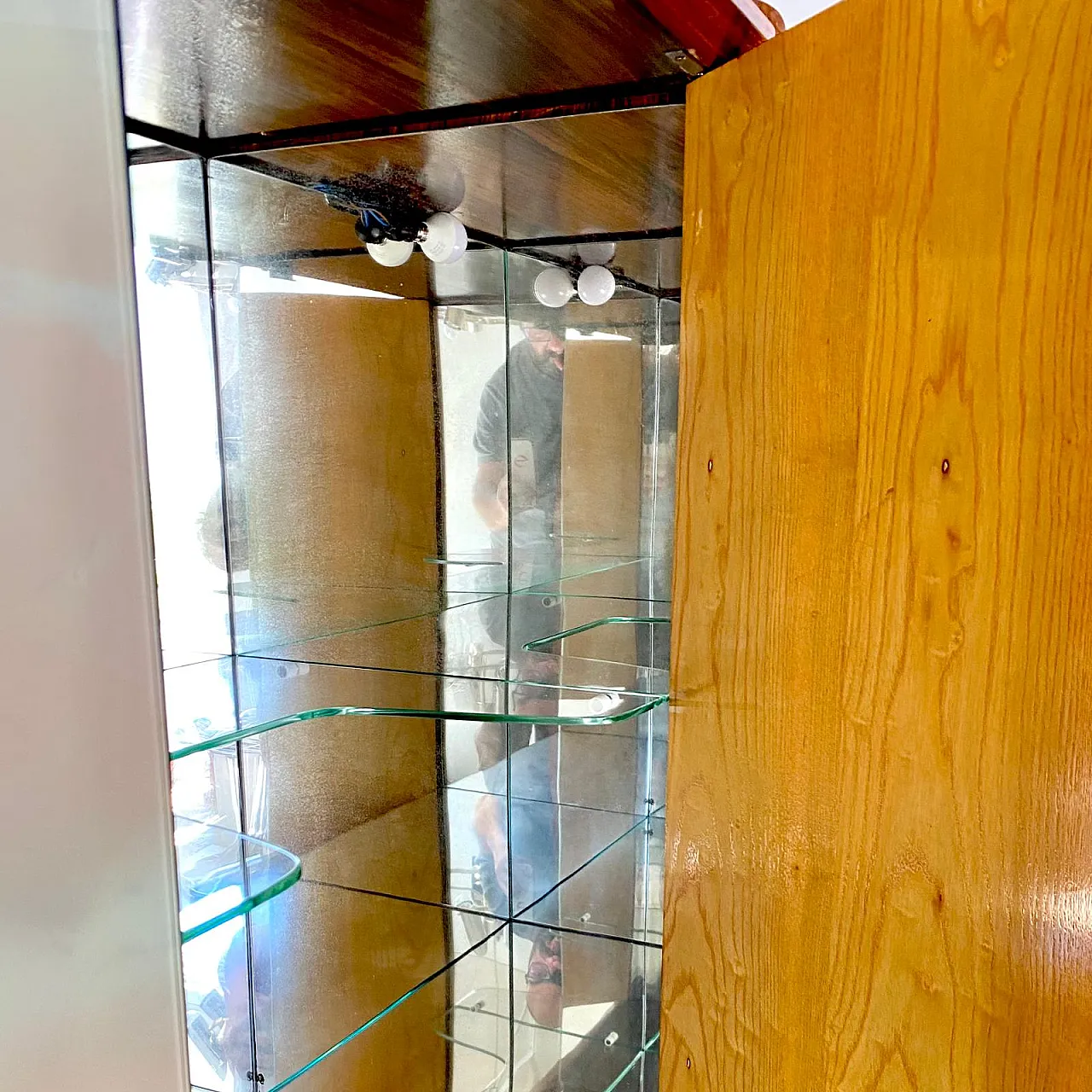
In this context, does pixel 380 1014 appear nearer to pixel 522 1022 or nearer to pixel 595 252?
pixel 522 1022

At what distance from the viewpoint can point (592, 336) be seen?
5.04 ft

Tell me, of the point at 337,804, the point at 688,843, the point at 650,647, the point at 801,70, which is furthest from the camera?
the point at 650,647

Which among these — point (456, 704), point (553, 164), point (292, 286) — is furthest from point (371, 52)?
point (456, 704)

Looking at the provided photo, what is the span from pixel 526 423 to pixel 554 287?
0.22 meters

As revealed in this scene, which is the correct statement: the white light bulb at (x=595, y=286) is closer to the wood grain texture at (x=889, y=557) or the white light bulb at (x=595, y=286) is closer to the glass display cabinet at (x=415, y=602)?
the glass display cabinet at (x=415, y=602)

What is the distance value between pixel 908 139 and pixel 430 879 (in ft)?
4.23

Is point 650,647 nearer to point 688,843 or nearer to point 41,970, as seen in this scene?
point 688,843

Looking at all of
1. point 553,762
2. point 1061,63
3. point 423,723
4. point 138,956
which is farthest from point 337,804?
point 1061,63

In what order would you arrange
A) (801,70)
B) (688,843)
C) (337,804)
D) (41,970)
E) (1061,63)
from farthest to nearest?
(337,804) < (688,843) < (801,70) < (1061,63) < (41,970)

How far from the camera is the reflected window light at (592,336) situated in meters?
1.54

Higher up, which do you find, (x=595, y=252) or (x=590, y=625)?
(x=595, y=252)

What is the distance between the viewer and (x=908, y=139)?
0.56 m

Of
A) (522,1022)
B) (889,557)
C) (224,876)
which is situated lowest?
(522,1022)

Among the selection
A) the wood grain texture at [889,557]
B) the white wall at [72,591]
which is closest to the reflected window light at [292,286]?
the wood grain texture at [889,557]
